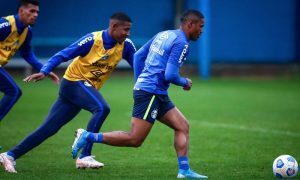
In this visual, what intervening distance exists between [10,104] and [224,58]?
733 inches

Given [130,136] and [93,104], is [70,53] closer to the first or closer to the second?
[93,104]

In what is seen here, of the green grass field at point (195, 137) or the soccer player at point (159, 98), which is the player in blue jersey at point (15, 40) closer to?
the green grass field at point (195, 137)

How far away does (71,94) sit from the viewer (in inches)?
352

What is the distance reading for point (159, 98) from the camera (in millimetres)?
8375

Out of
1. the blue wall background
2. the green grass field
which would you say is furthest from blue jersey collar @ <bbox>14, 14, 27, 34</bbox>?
the blue wall background

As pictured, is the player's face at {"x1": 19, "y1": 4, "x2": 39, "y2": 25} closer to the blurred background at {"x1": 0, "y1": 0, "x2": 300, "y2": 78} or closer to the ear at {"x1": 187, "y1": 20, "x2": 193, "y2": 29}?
the ear at {"x1": 187, "y1": 20, "x2": 193, "y2": 29}

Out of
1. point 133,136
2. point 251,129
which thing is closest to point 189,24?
point 133,136

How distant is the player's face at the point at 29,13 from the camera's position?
9828 mm

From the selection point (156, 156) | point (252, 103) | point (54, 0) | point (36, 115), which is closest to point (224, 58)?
point (54, 0)

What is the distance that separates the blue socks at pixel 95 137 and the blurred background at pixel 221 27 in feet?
60.8

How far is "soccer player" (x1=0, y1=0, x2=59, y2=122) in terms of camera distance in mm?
9883

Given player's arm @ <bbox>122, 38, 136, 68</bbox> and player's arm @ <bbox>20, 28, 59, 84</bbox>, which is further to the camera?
player's arm @ <bbox>20, 28, 59, 84</bbox>

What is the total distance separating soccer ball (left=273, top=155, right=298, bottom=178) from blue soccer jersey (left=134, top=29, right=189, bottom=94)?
1.50 m

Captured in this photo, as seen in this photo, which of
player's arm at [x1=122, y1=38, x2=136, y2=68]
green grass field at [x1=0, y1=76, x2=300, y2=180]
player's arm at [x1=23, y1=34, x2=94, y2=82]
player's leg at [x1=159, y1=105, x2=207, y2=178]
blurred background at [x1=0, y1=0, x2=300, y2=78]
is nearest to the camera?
player's leg at [x1=159, y1=105, x2=207, y2=178]
